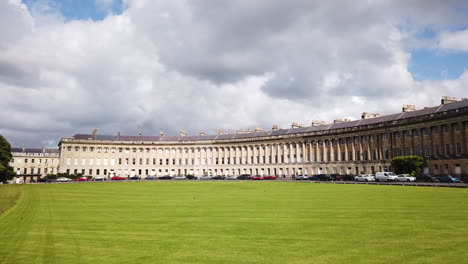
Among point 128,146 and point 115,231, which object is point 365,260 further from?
point 128,146

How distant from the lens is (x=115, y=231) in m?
13.4

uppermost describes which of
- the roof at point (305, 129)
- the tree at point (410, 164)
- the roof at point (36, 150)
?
the roof at point (305, 129)

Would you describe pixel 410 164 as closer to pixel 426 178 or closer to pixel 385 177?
pixel 426 178

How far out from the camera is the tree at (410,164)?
57250 mm

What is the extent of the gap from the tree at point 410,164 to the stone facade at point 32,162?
11424cm

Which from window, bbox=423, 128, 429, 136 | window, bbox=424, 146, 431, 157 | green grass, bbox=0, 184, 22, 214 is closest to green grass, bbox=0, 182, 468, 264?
green grass, bbox=0, 184, 22, 214

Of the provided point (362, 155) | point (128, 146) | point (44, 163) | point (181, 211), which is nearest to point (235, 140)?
point (128, 146)

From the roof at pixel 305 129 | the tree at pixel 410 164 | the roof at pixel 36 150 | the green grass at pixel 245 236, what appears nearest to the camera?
the green grass at pixel 245 236

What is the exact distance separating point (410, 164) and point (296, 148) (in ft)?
118

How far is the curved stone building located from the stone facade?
3294 centimetres

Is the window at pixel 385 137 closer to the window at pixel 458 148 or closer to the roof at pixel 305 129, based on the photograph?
the roof at pixel 305 129

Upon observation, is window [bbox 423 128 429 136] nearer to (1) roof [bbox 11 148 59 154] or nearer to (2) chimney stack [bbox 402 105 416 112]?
(2) chimney stack [bbox 402 105 416 112]

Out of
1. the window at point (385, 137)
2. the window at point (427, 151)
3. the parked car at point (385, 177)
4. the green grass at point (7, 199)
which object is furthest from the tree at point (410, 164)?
the green grass at point (7, 199)

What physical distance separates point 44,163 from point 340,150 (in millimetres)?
108098
